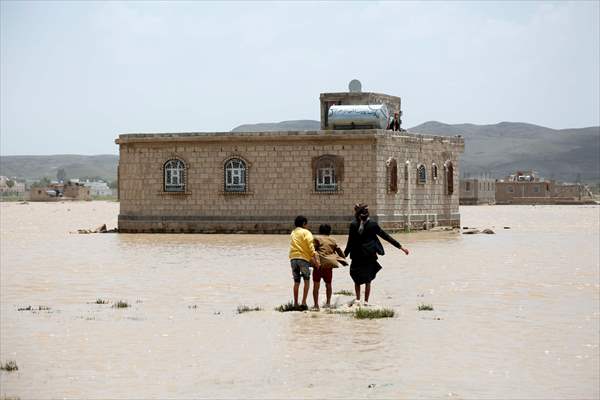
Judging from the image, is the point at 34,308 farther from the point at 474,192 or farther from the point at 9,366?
the point at 474,192

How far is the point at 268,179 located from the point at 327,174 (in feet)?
7.12

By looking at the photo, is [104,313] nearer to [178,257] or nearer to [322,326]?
[322,326]

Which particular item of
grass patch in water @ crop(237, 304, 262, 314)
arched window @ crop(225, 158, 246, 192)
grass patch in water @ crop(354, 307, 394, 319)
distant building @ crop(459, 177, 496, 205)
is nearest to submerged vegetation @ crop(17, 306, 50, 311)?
grass patch in water @ crop(237, 304, 262, 314)

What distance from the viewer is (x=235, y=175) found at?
1414 inches

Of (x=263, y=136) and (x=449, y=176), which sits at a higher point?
(x=263, y=136)

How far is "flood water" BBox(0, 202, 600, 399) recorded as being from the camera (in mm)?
9414

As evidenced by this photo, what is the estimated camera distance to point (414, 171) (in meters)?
37.3

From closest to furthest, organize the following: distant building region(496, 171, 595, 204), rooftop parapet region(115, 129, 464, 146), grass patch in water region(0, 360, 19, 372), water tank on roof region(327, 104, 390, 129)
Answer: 1. grass patch in water region(0, 360, 19, 372)
2. rooftop parapet region(115, 129, 464, 146)
3. water tank on roof region(327, 104, 390, 129)
4. distant building region(496, 171, 595, 204)

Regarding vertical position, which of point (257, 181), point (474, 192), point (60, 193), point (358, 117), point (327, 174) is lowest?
point (257, 181)

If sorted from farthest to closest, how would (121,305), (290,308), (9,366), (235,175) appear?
(235,175)
(121,305)
(290,308)
(9,366)

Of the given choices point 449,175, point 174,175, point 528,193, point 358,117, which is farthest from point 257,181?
point 528,193

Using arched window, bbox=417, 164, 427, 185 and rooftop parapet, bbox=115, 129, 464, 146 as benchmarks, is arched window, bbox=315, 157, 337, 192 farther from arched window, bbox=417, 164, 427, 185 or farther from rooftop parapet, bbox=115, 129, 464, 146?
arched window, bbox=417, 164, 427, 185

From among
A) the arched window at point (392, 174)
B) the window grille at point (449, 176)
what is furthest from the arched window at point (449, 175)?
the arched window at point (392, 174)

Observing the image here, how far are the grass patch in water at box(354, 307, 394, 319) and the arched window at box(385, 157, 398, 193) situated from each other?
2146 cm
